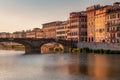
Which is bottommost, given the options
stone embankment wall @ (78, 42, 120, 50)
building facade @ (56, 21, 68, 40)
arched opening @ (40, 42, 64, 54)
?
arched opening @ (40, 42, 64, 54)

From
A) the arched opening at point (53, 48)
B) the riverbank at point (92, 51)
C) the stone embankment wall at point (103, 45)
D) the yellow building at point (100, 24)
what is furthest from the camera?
the arched opening at point (53, 48)

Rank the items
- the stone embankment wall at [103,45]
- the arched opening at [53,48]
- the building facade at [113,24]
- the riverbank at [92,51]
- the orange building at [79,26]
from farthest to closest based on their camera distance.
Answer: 1. the orange building at [79,26]
2. the arched opening at [53,48]
3. the building facade at [113,24]
4. the stone embankment wall at [103,45]
5. the riverbank at [92,51]

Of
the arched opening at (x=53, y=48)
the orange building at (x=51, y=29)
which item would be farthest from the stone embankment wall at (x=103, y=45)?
the orange building at (x=51, y=29)

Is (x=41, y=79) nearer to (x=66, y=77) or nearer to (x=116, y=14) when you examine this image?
(x=66, y=77)

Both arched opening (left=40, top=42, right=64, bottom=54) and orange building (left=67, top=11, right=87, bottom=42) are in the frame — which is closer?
arched opening (left=40, top=42, right=64, bottom=54)

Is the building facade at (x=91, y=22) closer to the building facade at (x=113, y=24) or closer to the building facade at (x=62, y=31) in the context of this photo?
the building facade at (x=113, y=24)

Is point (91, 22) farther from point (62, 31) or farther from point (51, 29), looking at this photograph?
point (51, 29)

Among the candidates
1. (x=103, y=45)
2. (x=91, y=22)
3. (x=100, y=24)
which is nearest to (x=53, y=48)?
(x=91, y=22)

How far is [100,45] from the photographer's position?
340 feet

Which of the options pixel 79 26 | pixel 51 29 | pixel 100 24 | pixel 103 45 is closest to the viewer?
pixel 103 45

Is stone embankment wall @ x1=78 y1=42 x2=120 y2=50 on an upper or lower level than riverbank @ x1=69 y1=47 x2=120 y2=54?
upper

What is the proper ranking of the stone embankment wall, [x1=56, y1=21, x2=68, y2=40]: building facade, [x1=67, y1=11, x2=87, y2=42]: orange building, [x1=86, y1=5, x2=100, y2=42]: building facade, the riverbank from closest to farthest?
the riverbank
the stone embankment wall
[x1=86, y1=5, x2=100, y2=42]: building facade
[x1=67, y1=11, x2=87, y2=42]: orange building
[x1=56, y1=21, x2=68, y2=40]: building facade

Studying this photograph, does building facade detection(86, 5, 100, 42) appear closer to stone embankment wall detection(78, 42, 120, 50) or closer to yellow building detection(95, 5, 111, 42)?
yellow building detection(95, 5, 111, 42)

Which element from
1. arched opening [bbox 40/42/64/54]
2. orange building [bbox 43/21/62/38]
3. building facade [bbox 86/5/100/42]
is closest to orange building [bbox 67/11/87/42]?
building facade [bbox 86/5/100/42]
